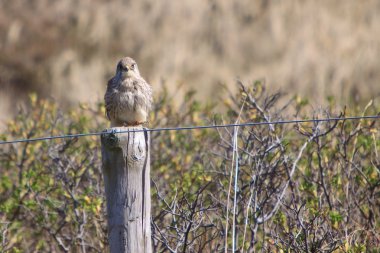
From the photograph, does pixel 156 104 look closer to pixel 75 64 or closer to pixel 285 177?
pixel 285 177

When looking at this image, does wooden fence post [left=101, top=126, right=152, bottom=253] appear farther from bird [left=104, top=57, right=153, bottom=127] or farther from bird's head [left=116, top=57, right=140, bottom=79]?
bird's head [left=116, top=57, right=140, bottom=79]

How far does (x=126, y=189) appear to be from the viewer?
435cm

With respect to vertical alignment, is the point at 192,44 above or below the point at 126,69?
above

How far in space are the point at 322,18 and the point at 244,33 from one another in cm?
148

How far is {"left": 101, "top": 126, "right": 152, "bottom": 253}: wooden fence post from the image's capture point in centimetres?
435

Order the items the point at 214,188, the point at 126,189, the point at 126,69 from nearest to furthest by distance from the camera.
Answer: the point at 126,189
the point at 126,69
the point at 214,188

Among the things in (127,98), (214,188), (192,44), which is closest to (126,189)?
(127,98)

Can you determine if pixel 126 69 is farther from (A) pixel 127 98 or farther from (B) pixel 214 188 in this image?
(B) pixel 214 188

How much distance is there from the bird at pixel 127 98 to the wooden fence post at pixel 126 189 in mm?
1597

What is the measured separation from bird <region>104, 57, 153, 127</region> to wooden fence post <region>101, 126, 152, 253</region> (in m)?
1.60

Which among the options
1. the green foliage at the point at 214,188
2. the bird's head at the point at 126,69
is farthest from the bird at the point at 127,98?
the green foliage at the point at 214,188

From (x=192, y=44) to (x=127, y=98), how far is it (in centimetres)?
1110

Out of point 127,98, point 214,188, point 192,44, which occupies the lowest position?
point 214,188

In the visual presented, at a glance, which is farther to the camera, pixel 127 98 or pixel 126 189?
pixel 127 98
